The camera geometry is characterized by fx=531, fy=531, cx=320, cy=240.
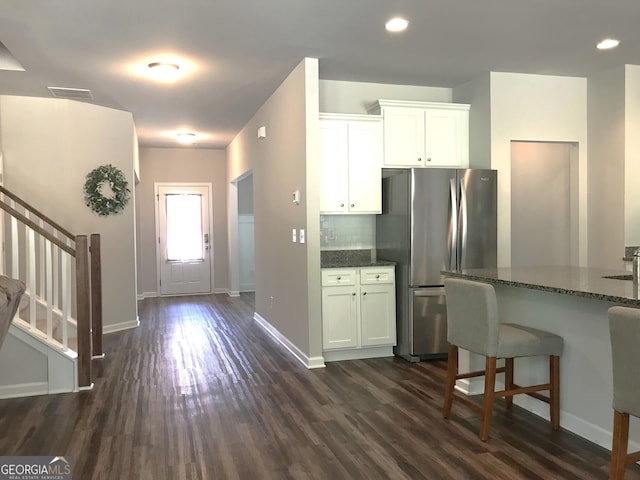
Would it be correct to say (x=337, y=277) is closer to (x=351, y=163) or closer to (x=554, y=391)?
(x=351, y=163)

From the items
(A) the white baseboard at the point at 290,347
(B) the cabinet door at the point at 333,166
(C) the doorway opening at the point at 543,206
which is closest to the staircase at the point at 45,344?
(A) the white baseboard at the point at 290,347

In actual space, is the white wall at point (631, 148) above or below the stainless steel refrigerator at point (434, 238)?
above

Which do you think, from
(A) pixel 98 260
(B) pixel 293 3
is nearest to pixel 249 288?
(A) pixel 98 260

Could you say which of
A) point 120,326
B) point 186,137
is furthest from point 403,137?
point 186,137

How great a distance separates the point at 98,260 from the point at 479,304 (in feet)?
12.9

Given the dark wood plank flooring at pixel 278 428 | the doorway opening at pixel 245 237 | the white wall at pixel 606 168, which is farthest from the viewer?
the doorway opening at pixel 245 237

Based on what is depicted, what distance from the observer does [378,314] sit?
4953mm

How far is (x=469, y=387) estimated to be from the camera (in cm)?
381

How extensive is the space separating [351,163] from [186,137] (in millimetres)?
4308

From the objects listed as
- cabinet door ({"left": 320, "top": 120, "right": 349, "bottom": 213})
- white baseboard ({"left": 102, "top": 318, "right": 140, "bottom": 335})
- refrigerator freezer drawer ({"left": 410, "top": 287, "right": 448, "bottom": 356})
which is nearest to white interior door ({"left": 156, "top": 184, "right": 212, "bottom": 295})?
white baseboard ({"left": 102, "top": 318, "right": 140, "bottom": 335})

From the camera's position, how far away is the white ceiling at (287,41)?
351cm

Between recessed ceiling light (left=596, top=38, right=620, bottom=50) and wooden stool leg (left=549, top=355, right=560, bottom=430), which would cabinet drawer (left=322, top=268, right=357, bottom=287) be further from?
recessed ceiling light (left=596, top=38, right=620, bottom=50)

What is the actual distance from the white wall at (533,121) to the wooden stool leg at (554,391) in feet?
7.23

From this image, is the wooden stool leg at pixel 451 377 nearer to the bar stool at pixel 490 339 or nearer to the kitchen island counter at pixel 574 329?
the bar stool at pixel 490 339
